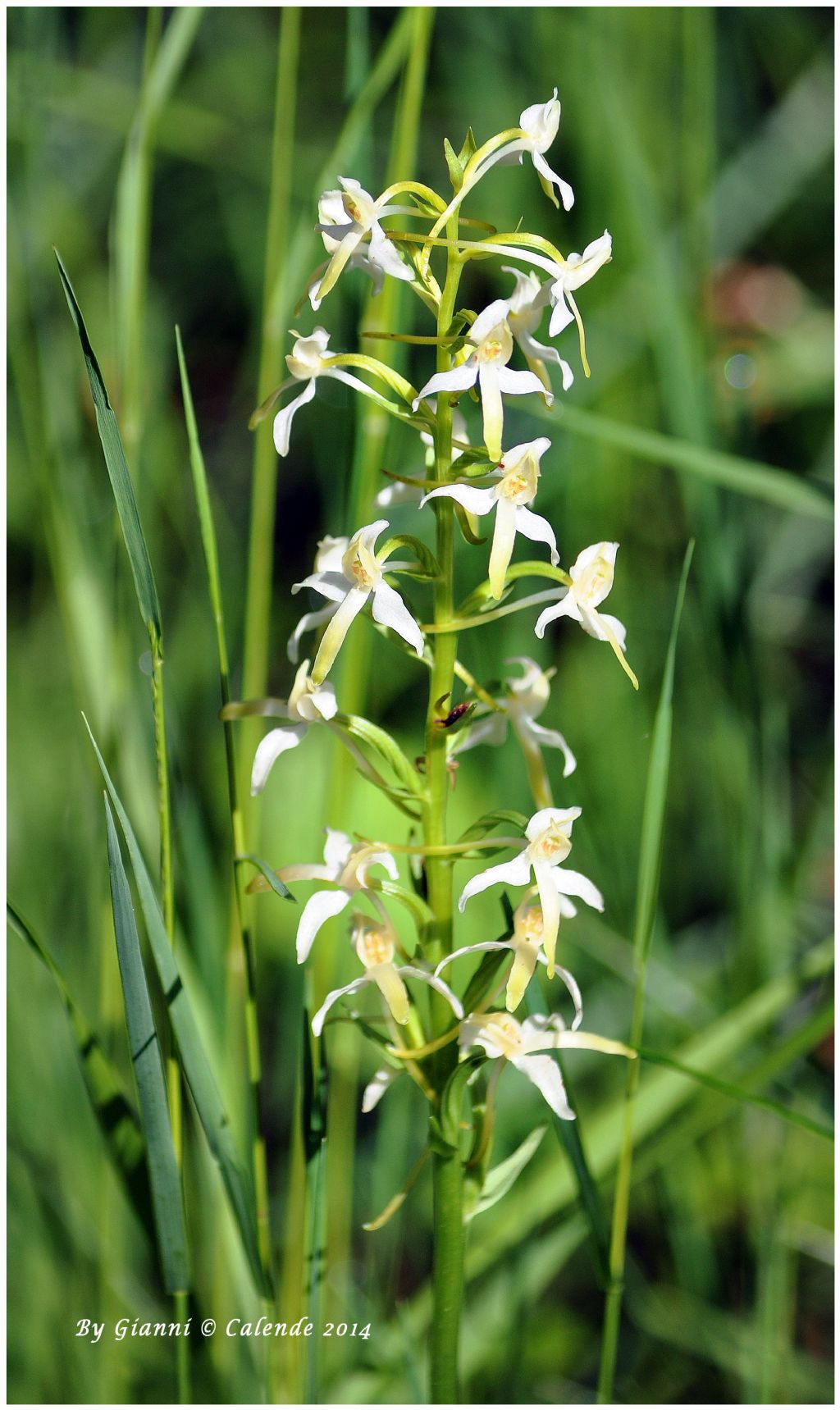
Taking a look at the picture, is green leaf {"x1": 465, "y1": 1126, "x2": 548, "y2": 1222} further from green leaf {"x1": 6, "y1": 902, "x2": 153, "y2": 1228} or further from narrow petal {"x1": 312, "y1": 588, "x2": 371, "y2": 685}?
narrow petal {"x1": 312, "y1": 588, "x2": 371, "y2": 685}

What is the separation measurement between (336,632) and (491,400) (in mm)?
Result: 237

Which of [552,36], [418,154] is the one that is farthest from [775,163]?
[418,154]

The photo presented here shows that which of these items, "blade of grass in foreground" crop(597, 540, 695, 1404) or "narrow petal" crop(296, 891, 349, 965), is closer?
"narrow petal" crop(296, 891, 349, 965)

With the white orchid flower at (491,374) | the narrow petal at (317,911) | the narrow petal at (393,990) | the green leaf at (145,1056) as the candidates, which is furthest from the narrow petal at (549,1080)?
the white orchid flower at (491,374)

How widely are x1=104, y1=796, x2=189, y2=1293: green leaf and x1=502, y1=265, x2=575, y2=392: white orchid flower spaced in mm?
562

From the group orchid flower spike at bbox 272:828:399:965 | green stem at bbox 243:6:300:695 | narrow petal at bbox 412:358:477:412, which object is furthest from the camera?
green stem at bbox 243:6:300:695

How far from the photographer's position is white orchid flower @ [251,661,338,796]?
102cm

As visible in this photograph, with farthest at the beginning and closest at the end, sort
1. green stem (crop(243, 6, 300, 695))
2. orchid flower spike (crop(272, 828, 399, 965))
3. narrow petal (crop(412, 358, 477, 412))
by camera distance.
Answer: green stem (crop(243, 6, 300, 695))
orchid flower spike (crop(272, 828, 399, 965))
narrow petal (crop(412, 358, 477, 412))

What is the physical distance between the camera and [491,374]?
36.7 inches

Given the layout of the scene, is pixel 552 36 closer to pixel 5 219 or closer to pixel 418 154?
pixel 418 154

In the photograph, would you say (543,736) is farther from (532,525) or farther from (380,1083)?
(380,1083)

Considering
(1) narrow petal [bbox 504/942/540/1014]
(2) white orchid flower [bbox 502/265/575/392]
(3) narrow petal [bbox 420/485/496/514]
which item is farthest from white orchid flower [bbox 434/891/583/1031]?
(2) white orchid flower [bbox 502/265/575/392]

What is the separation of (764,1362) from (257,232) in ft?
7.72

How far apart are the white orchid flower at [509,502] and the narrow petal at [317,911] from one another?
31 cm
